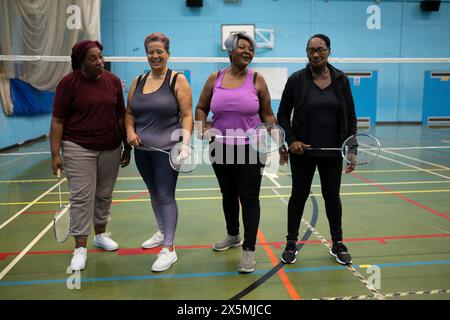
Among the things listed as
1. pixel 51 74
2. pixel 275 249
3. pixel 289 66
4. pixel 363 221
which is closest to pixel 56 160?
pixel 275 249

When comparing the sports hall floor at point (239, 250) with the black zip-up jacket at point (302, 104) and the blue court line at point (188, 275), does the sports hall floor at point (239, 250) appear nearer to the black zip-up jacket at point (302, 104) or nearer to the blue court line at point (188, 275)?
the blue court line at point (188, 275)

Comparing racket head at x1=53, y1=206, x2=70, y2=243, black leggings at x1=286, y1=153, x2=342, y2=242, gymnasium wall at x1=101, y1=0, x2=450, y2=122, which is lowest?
racket head at x1=53, y1=206, x2=70, y2=243

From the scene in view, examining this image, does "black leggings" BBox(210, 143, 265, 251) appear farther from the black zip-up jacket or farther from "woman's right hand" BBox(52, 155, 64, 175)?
"woman's right hand" BBox(52, 155, 64, 175)

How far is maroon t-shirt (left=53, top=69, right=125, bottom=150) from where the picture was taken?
321cm

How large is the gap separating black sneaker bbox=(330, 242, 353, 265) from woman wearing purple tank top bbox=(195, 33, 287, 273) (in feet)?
2.65

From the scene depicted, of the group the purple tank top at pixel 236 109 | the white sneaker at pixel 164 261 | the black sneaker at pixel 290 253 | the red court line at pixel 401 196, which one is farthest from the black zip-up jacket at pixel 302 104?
the red court line at pixel 401 196

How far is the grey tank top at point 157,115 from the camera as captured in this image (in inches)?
127

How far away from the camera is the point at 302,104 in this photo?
3.27 metres

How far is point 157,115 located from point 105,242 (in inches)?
61.7

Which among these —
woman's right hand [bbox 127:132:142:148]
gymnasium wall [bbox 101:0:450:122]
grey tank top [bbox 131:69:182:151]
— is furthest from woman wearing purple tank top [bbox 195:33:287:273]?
gymnasium wall [bbox 101:0:450:122]

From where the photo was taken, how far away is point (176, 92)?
326 centimetres

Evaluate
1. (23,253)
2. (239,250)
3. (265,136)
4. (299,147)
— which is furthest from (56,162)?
(299,147)

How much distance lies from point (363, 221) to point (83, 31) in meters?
9.77

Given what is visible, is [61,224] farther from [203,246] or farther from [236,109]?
[236,109]
